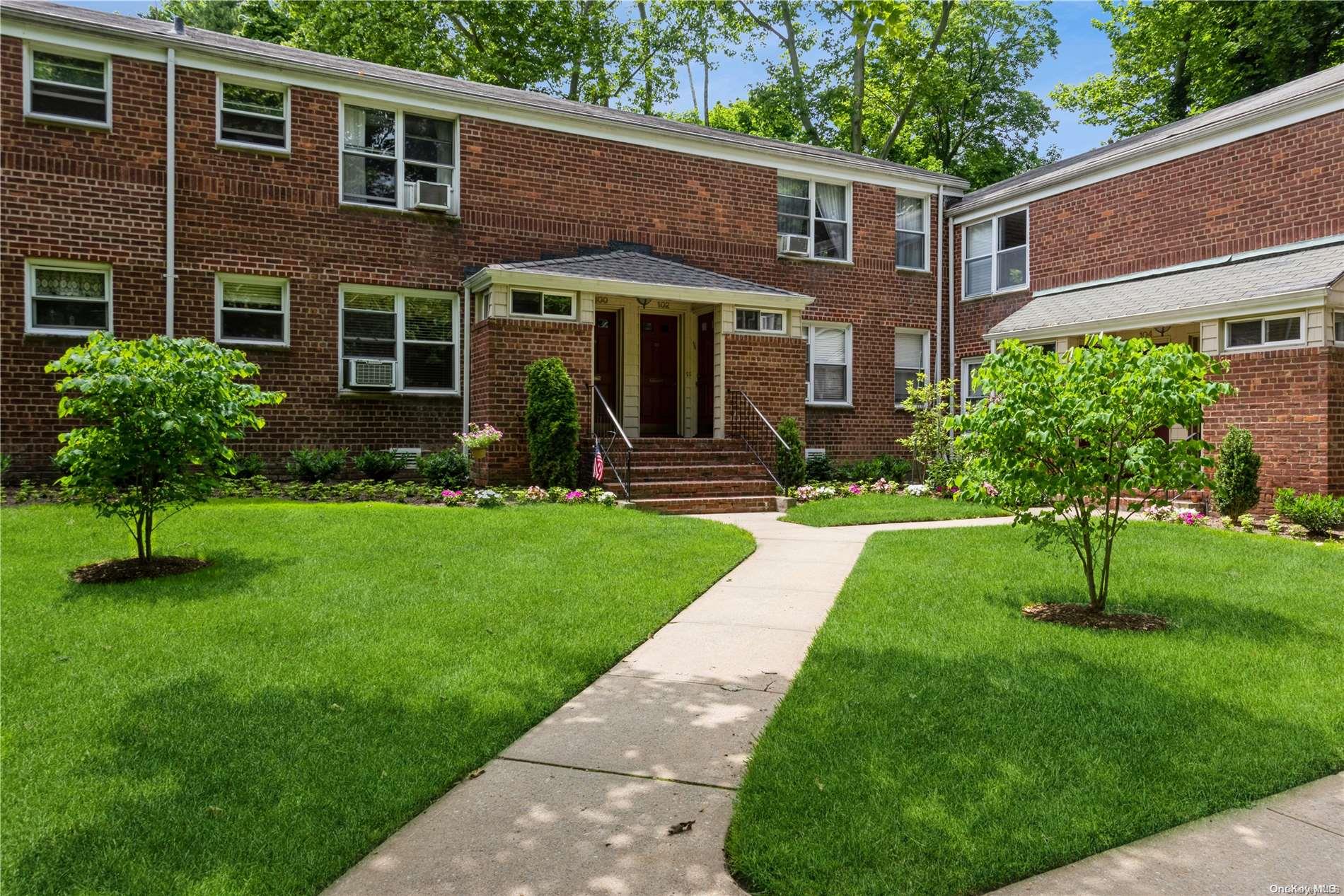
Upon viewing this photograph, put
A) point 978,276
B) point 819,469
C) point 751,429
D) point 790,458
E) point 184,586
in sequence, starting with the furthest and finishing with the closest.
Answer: point 978,276 → point 819,469 → point 751,429 → point 790,458 → point 184,586

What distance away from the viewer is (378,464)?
41.4 ft

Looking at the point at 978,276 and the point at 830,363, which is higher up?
the point at 978,276

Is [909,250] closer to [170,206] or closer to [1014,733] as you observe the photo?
[170,206]

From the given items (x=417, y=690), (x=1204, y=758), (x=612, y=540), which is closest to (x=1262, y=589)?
(x=1204, y=758)

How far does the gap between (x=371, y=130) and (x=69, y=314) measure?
5062 mm

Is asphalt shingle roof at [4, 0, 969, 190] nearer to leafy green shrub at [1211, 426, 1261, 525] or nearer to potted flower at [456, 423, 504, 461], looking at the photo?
potted flower at [456, 423, 504, 461]

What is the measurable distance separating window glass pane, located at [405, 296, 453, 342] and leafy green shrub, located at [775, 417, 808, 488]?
18.6ft

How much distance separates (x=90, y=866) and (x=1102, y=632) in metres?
5.32

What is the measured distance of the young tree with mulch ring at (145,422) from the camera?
6566 millimetres

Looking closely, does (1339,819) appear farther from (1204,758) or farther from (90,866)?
(90,866)

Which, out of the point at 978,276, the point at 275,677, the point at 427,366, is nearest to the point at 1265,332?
the point at 978,276

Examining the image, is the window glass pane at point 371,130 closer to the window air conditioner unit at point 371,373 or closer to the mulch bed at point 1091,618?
the window air conditioner unit at point 371,373

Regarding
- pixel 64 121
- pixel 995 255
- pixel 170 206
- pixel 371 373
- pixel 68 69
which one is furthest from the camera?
pixel 995 255

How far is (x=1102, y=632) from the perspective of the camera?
213 inches
